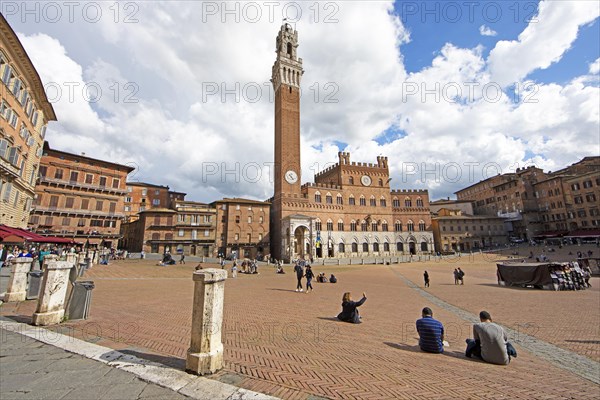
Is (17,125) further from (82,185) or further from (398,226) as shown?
(398,226)

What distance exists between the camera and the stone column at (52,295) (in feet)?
20.5

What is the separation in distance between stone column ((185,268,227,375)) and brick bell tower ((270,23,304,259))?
39824 mm

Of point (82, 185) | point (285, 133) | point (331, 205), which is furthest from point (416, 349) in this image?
point (82, 185)

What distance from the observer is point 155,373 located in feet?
12.7

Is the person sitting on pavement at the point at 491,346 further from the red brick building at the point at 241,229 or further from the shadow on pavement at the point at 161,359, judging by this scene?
the red brick building at the point at 241,229

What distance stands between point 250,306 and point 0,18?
75.8 feet

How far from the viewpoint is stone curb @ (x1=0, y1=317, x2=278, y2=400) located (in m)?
3.35

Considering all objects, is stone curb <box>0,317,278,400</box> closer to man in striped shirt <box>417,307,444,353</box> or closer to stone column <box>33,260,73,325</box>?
stone column <box>33,260,73,325</box>

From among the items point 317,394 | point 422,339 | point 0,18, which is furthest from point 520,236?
point 0,18

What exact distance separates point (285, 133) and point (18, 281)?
41768mm

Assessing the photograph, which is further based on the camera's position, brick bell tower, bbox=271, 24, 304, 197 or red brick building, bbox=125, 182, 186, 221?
red brick building, bbox=125, 182, 186, 221

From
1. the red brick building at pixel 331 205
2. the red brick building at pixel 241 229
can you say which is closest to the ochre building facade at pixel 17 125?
the red brick building at pixel 241 229

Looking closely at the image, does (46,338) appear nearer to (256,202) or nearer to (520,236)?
(256,202)

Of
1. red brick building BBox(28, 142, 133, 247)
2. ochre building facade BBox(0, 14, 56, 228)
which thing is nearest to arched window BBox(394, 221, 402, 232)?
red brick building BBox(28, 142, 133, 247)
